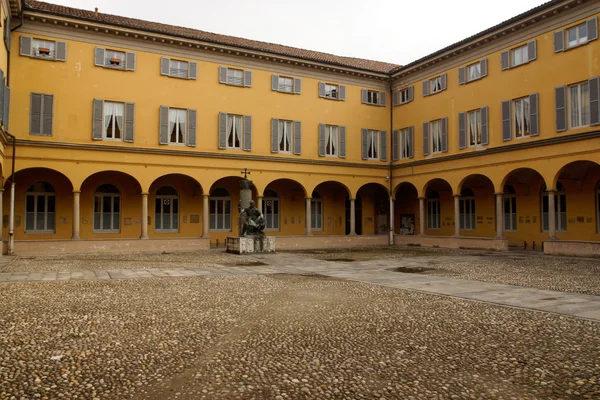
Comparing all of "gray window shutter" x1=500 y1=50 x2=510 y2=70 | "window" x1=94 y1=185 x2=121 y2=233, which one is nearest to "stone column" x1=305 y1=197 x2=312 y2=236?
"window" x1=94 y1=185 x2=121 y2=233

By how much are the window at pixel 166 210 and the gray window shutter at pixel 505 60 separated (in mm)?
17431

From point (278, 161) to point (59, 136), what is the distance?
10.7m

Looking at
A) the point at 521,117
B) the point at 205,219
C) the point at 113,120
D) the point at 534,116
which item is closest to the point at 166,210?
the point at 205,219

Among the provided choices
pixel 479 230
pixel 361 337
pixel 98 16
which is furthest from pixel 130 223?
pixel 361 337

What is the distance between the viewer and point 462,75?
24.4m

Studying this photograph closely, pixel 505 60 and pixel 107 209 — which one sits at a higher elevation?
pixel 505 60

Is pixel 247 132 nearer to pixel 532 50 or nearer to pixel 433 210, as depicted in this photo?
pixel 433 210

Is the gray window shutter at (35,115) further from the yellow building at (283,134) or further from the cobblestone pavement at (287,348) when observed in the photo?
the cobblestone pavement at (287,348)

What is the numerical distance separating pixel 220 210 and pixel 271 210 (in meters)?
3.09

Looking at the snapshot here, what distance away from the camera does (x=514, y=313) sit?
770 cm

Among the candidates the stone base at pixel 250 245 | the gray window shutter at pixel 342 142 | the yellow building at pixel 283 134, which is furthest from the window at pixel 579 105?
the stone base at pixel 250 245

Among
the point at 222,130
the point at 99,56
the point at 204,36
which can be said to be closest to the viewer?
the point at 99,56

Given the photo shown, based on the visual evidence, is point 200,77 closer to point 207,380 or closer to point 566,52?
point 566,52

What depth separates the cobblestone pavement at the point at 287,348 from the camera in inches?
171
